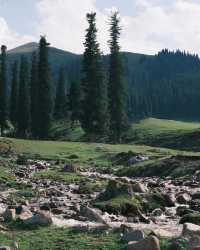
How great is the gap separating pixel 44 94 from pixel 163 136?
102ft

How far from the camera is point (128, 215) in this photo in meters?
21.6

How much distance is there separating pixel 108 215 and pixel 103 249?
6.68 meters

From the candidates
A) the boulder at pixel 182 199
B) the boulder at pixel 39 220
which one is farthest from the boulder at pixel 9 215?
the boulder at pixel 182 199

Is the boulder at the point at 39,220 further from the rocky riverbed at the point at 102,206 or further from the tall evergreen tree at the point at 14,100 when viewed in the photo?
the tall evergreen tree at the point at 14,100

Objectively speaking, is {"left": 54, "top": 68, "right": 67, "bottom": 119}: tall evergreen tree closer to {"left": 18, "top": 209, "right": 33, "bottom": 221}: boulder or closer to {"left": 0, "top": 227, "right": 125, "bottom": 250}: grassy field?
{"left": 18, "top": 209, "right": 33, "bottom": 221}: boulder

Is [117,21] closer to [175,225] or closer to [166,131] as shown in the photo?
[166,131]

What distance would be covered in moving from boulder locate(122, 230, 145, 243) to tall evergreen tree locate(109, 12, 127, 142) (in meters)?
75.5

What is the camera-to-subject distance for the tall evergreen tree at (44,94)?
93.8 meters

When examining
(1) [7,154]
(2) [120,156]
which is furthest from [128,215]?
(1) [7,154]

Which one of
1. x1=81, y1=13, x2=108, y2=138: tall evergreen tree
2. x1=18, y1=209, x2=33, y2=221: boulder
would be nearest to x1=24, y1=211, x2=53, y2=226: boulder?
x1=18, y1=209, x2=33, y2=221: boulder

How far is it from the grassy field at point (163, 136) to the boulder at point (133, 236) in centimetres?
7467

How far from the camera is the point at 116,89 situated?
3625 inches

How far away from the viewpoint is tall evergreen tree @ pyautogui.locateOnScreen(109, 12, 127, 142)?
91000 mm

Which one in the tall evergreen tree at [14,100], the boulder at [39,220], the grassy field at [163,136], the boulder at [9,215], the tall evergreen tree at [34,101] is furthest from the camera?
the tall evergreen tree at [14,100]
